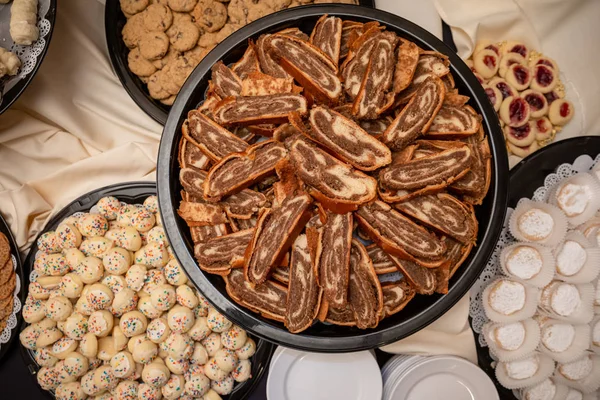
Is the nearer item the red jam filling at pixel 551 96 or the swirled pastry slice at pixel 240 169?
the swirled pastry slice at pixel 240 169

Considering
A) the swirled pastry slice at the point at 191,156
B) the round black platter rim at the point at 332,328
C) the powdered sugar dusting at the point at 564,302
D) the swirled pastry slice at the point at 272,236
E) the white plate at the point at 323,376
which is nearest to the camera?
the swirled pastry slice at the point at 272,236

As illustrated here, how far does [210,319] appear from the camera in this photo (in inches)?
89.5

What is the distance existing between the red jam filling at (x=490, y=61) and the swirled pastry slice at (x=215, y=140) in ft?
5.39

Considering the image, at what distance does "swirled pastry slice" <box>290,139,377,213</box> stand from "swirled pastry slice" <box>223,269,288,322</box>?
0.38m

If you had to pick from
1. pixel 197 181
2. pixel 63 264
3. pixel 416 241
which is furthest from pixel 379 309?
pixel 63 264

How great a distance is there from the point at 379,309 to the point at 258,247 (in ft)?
1.62

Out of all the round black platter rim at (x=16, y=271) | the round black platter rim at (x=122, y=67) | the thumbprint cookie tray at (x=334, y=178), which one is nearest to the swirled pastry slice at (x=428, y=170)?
the thumbprint cookie tray at (x=334, y=178)

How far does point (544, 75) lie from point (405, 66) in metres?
1.35

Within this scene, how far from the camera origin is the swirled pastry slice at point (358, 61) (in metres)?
1.76

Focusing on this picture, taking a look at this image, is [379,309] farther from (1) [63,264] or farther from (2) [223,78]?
(1) [63,264]

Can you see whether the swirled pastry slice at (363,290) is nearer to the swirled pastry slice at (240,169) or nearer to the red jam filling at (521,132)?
the swirled pastry slice at (240,169)

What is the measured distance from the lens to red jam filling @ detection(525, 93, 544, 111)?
266 centimetres

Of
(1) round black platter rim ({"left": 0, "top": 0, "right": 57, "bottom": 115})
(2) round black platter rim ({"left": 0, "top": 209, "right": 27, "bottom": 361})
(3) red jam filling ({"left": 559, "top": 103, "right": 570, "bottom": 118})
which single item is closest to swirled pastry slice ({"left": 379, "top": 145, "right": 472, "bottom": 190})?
(3) red jam filling ({"left": 559, "top": 103, "right": 570, "bottom": 118})

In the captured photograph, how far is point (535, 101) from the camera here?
2.67 m
